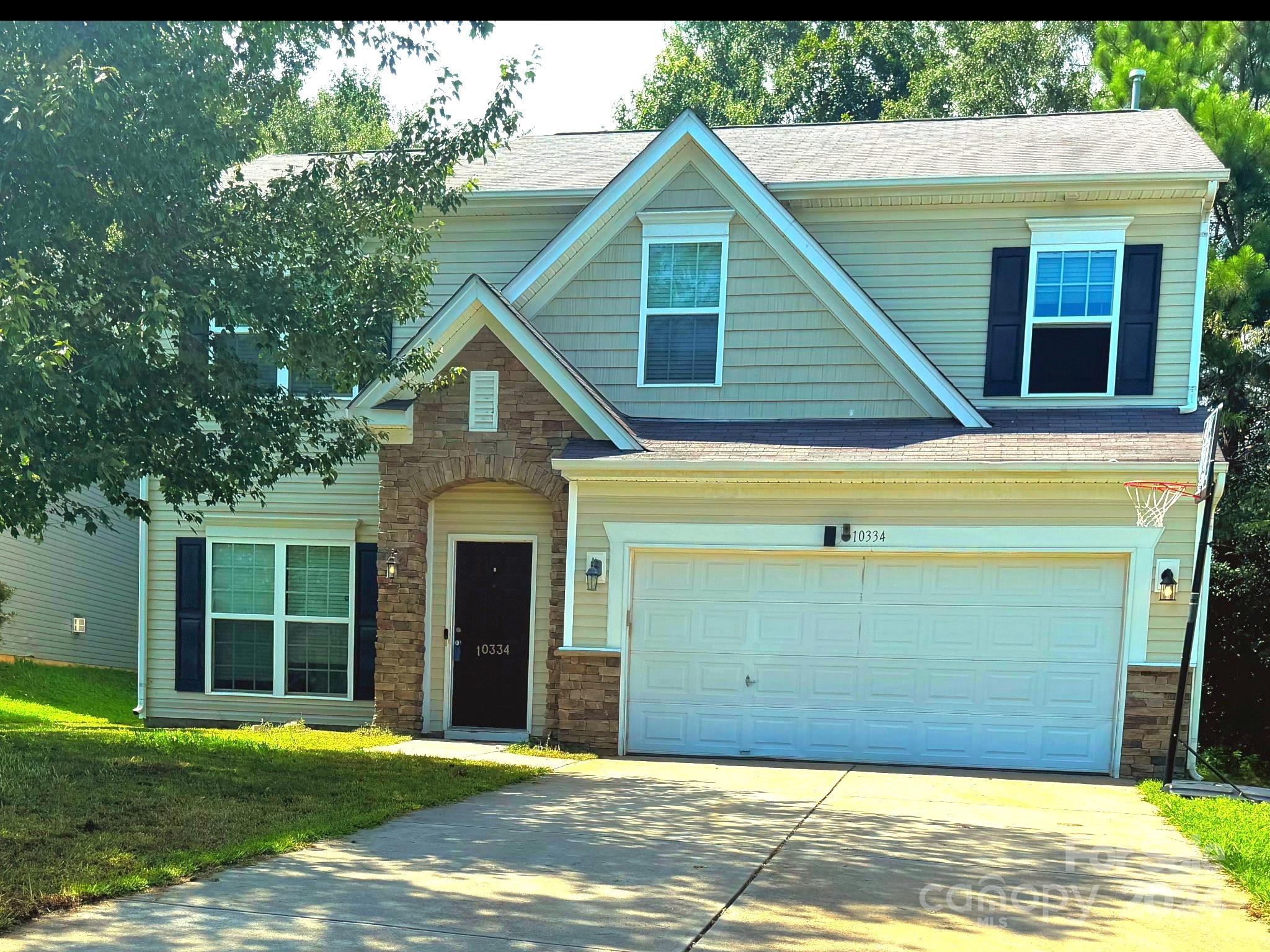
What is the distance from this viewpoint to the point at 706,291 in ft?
44.6

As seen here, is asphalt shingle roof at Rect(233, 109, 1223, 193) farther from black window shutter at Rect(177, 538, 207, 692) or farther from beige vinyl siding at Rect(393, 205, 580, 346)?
black window shutter at Rect(177, 538, 207, 692)

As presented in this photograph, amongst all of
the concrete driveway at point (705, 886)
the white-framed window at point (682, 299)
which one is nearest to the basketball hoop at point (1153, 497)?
the concrete driveway at point (705, 886)

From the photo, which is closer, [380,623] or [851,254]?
[380,623]

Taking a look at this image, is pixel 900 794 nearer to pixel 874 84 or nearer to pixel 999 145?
pixel 999 145

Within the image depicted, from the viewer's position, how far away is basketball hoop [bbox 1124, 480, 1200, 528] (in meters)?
11.1

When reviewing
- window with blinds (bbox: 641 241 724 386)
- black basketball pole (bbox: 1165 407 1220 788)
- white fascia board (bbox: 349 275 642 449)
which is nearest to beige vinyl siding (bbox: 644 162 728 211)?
window with blinds (bbox: 641 241 724 386)

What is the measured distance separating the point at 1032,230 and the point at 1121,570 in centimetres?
409

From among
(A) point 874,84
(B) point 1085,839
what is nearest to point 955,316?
(B) point 1085,839

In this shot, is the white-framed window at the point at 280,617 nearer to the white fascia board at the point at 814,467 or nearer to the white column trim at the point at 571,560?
the white column trim at the point at 571,560

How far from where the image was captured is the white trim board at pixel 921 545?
1140 cm

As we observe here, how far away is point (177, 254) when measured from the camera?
9703 mm

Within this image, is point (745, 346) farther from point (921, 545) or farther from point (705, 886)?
point (705, 886)

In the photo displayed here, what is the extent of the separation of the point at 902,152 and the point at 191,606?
33.5 ft

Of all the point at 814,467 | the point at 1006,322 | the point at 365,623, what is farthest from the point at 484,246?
the point at 1006,322
